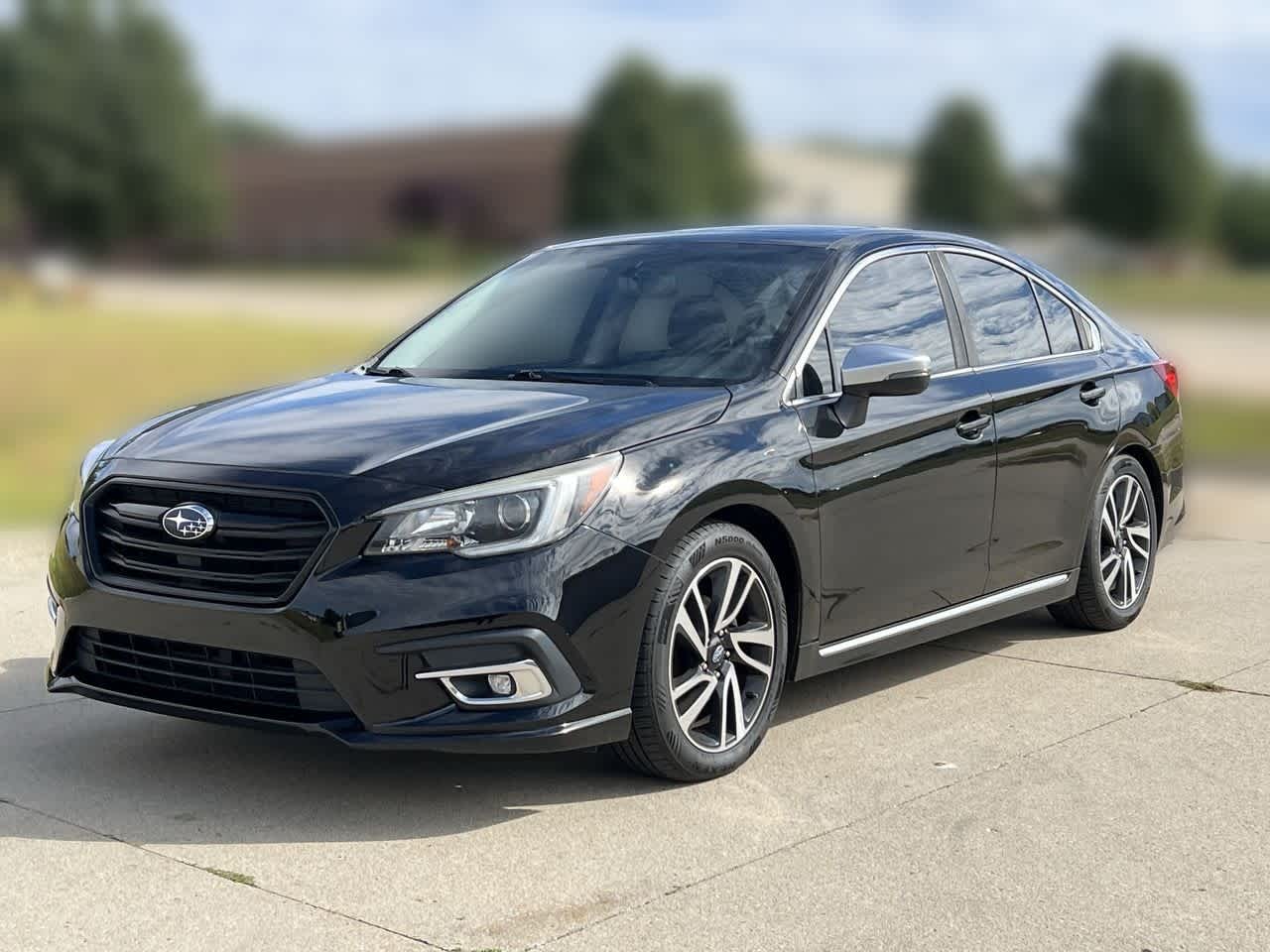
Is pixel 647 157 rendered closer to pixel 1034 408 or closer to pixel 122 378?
pixel 122 378

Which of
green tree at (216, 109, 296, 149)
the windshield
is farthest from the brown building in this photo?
the windshield

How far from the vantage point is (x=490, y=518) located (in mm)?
5121

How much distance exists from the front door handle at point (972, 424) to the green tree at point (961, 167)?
62481 millimetres

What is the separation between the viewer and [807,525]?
5852 millimetres

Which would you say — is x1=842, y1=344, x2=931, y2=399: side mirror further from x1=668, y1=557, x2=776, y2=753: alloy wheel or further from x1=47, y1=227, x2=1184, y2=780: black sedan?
x1=668, y1=557, x2=776, y2=753: alloy wheel

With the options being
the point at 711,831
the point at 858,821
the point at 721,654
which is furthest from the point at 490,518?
the point at 858,821

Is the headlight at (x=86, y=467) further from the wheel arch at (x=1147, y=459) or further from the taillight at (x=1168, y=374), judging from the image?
the taillight at (x=1168, y=374)

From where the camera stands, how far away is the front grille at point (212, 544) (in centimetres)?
516

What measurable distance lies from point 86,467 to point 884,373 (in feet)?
8.26

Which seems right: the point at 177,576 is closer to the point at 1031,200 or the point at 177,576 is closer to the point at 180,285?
the point at 180,285

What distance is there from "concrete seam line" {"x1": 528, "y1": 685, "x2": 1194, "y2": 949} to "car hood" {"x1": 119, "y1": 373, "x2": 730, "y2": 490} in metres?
1.21

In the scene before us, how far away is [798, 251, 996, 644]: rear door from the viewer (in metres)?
6.01

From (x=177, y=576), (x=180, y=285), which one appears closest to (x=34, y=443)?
(x=177, y=576)

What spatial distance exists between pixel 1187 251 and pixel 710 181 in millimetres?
17301
